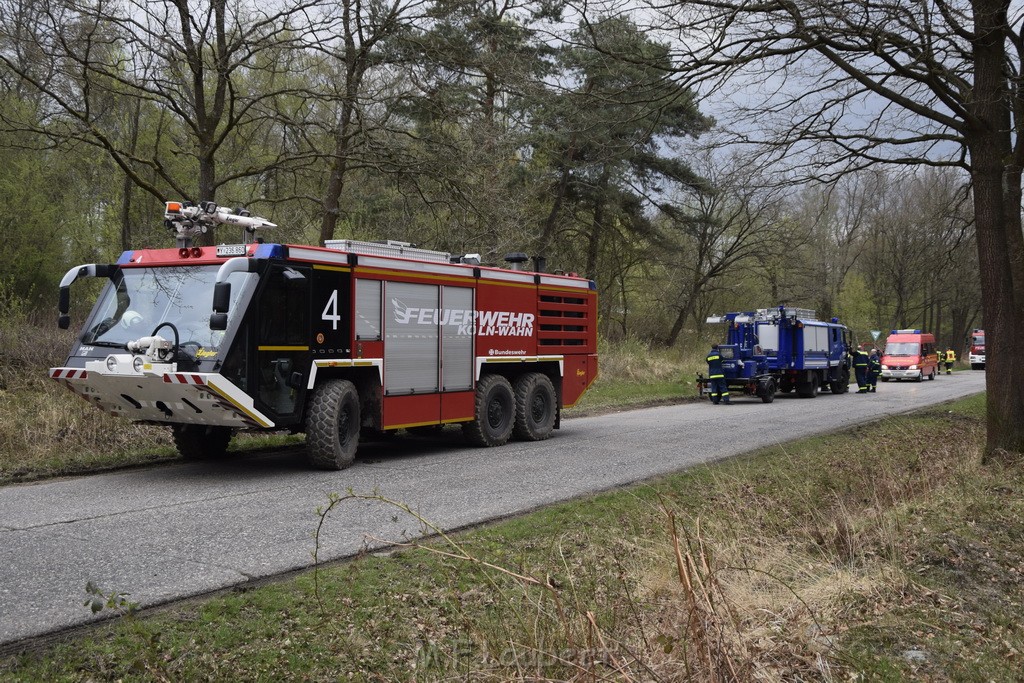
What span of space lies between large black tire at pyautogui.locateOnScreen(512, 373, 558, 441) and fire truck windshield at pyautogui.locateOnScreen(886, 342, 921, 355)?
31.3m

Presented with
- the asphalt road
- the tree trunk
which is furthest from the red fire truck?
the tree trunk

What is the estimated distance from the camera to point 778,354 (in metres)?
27.7

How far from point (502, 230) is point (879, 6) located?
10840 mm

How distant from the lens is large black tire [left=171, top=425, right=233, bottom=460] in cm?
1115

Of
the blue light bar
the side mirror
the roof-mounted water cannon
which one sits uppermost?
the roof-mounted water cannon

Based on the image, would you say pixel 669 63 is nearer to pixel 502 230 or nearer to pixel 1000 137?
pixel 1000 137

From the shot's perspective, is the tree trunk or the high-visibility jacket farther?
the high-visibility jacket

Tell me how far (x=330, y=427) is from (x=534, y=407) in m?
5.02

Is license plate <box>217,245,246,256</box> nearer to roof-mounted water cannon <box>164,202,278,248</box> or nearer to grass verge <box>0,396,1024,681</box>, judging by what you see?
roof-mounted water cannon <box>164,202,278,248</box>

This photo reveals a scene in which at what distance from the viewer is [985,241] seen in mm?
12289

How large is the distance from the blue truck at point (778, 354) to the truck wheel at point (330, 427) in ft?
52.3


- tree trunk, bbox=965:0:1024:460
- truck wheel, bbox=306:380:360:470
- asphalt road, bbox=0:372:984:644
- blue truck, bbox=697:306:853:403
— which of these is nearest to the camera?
asphalt road, bbox=0:372:984:644

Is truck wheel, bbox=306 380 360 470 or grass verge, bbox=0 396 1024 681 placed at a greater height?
truck wheel, bbox=306 380 360 470

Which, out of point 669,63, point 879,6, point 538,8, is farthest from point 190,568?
point 538,8
